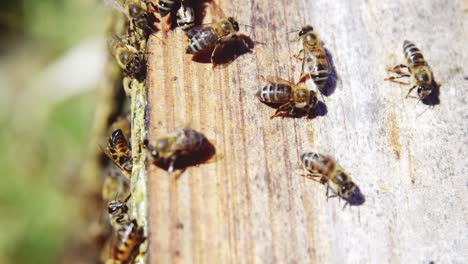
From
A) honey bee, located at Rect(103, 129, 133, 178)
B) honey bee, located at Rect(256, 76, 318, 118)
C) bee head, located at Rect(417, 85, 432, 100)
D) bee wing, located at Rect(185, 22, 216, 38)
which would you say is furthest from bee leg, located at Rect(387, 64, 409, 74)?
honey bee, located at Rect(103, 129, 133, 178)

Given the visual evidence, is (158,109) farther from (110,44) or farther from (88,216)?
(88,216)

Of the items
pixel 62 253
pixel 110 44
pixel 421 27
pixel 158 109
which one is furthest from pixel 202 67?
pixel 62 253

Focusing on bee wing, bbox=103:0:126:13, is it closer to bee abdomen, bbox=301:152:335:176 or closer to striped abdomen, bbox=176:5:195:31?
striped abdomen, bbox=176:5:195:31

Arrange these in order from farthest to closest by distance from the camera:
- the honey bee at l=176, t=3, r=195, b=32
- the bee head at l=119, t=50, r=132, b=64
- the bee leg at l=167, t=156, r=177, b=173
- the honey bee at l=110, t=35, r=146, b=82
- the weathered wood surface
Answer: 1. the bee head at l=119, t=50, r=132, b=64
2. the honey bee at l=176, t=3, r=195, b=32
3. the honey bee at l=110, t=35, r=146, b=82
4. the bee leg at l=167, t=156, r=177, b=173
5. the weathered wood surface

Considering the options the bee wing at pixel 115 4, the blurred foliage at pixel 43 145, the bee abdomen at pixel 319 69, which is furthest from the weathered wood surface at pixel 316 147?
the blurred foliage at pixel 43 145

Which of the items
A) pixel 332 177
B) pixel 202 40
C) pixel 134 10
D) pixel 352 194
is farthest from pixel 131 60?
pixel 352 194

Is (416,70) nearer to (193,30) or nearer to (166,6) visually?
(193,30)

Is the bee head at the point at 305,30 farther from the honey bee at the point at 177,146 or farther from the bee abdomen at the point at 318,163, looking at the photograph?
the honey bee at the point at 177,146
